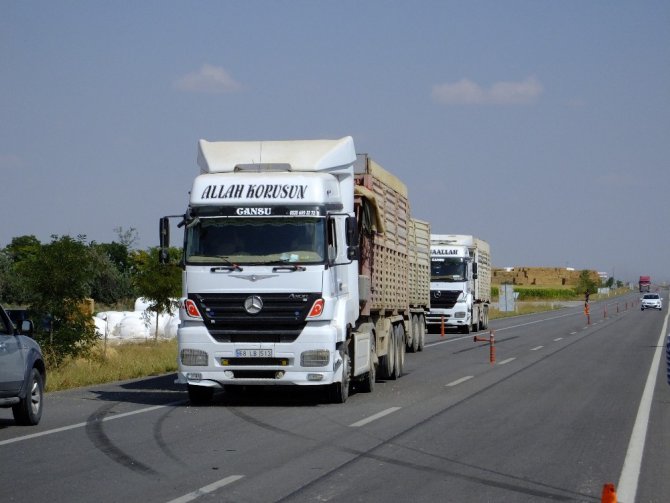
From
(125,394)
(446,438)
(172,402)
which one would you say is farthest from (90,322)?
(446,438)

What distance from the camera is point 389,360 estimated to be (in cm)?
2233

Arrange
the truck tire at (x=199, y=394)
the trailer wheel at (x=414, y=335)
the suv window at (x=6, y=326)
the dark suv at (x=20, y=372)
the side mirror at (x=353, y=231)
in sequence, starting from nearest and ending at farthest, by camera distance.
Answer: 1. the dark suv at (x=20, y=372)
2. the suv window at (x=6, y=326)
3. the side mirror at (x=353, y=231)
4. the truck tire at (x=199, y=394)
5. the trailer wheel at (x=414, y=335)

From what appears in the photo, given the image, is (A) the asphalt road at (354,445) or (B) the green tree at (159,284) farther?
(B) the green tree at (159,284)

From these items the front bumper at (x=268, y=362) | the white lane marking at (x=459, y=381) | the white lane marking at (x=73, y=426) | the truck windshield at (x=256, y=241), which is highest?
the truck windshield at (x=256, y=241)

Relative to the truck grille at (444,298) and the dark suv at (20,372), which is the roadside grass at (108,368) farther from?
the truck grille at (444,298)

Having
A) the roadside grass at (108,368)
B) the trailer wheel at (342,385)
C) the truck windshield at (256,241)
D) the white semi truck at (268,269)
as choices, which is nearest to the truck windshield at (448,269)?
the roadside grass at (108,368)

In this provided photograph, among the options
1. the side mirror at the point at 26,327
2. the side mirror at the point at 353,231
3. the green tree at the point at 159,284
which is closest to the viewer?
the side mirror at the point at 26,327

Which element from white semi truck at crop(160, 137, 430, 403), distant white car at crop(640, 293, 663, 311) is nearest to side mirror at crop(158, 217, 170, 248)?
white semi truck at crop(160, 137, 430, 403)

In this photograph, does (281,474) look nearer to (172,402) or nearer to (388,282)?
(172,402)

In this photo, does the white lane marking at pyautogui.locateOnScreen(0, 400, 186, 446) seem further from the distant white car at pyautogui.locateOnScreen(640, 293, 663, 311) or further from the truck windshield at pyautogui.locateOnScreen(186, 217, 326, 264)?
the distant white car at pyautogui.locateOnScreen(640, 293, 663, 311)

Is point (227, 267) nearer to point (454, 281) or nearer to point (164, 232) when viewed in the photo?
point (164, 232)

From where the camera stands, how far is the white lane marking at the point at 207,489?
9227 mm

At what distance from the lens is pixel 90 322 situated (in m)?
29.4

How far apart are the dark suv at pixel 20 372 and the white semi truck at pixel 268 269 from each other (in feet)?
8.98
